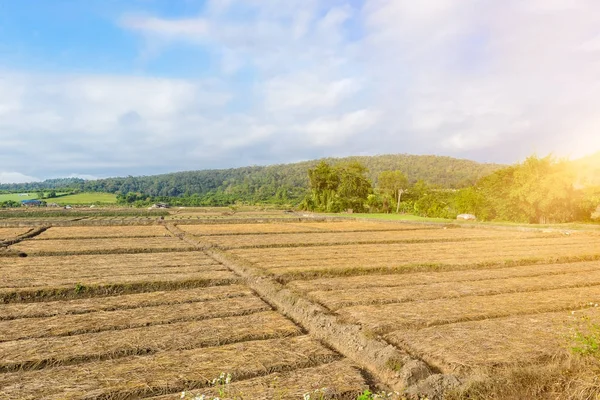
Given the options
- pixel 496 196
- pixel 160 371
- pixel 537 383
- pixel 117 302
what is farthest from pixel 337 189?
pixel 160 371

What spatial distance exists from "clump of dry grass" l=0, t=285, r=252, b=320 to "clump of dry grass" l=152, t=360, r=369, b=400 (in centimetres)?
532

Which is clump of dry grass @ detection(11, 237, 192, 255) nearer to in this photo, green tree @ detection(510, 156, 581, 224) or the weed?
the weed

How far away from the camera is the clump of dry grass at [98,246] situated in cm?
2106

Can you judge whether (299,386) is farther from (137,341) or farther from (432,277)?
(432,277)

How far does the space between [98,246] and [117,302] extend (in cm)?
1354

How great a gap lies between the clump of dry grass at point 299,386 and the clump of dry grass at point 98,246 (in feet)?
55.7

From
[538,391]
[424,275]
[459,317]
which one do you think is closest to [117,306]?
[459,317]

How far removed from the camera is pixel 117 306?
10484 mm

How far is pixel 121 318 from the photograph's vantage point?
9445mm

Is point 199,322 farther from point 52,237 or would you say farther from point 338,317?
point 52,237

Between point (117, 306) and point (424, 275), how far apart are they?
10281mm

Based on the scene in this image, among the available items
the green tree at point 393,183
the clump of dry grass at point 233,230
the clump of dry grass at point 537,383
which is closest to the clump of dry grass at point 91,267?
the clump of dry grass at point 537,383

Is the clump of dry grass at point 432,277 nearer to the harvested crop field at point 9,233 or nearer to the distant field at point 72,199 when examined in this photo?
the harvested crop field at point 9,233

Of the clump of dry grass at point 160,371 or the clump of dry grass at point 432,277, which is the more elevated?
the clump of dry grass at point 160,371
